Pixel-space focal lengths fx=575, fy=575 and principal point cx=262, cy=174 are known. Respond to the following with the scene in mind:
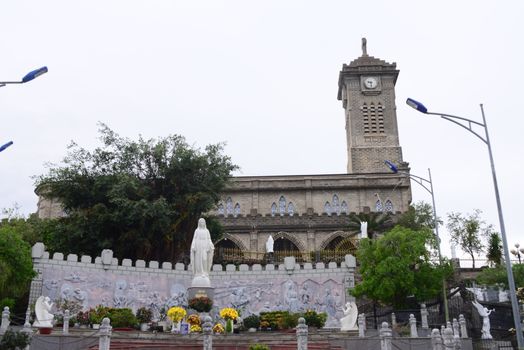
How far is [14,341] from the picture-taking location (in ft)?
53.1

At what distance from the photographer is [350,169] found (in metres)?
61.8

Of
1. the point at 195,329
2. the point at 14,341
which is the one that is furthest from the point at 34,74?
the point at 195,329

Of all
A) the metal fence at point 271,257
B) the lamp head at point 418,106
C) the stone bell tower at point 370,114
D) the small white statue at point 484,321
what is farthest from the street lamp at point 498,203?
the stone bell tower at point 370,114

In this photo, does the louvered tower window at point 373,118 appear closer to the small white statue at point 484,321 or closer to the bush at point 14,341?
the small white statue at point 484,321

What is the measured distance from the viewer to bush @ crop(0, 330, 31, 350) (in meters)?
16.2

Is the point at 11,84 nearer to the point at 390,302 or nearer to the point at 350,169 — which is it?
the point at 390,302

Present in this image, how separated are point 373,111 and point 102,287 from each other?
135ft

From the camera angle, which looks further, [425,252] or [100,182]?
[100,182]

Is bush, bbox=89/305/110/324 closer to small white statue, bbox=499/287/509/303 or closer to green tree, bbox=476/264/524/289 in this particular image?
small white statue, bbox=499/287/509/303

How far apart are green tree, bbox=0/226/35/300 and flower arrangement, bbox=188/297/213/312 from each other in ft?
26.2

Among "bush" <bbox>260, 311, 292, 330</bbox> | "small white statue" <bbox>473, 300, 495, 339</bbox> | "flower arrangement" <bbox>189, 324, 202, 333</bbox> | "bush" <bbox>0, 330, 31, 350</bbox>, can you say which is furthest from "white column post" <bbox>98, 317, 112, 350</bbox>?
"small white statue" <bbox>473, 300, 495, 339</bbox>

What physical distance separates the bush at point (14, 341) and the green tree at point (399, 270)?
1747 centimetres

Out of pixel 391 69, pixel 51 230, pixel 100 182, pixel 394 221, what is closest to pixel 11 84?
pixel 100 182

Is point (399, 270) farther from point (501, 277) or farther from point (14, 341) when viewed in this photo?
point (14, 341)
